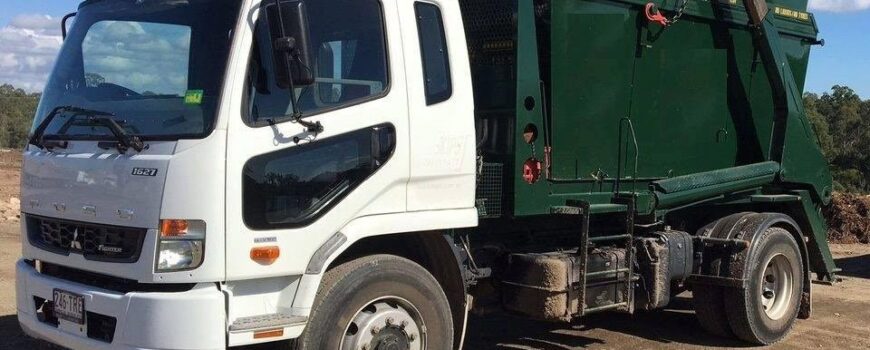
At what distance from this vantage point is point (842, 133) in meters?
45.7

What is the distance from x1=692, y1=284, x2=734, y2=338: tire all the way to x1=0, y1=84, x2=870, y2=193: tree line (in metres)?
27.2

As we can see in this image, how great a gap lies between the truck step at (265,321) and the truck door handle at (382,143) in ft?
3.22

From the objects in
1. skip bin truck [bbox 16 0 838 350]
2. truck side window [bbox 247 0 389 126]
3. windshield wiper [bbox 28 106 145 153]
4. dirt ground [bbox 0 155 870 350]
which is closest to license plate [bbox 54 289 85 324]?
skip bin truck [bbox 16 0 838 350]

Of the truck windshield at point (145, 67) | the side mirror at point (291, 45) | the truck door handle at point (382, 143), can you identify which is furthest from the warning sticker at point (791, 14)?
the truck windshield at point (145, 67)

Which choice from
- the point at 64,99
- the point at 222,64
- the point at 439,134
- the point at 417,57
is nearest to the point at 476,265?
the point at 439,134

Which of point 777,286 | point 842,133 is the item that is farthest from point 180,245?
point 842,133

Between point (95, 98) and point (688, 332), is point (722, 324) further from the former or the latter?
point (95, 98)

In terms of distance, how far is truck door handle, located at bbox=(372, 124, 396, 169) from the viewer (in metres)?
4.82

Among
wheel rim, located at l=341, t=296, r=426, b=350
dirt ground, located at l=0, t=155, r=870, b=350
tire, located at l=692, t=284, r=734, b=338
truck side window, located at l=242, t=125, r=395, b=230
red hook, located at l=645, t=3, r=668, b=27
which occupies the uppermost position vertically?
red hook, located at l=645, t=3, r=668, b=27

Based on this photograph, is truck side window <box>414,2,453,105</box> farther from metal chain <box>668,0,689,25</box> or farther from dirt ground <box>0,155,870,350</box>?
dirt ground <box>0,155,870,350</box>

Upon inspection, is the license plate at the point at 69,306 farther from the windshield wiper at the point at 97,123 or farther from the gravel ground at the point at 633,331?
the gravel ground at the point at 633,331

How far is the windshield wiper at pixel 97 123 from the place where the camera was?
4.25m

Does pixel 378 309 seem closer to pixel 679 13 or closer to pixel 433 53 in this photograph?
pixel 433 53

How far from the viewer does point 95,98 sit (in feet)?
15.5
